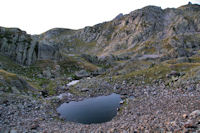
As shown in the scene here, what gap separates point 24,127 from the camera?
67.7 ft

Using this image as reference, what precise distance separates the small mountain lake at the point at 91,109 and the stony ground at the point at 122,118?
226 cm

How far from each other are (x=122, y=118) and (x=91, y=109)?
9808 mm

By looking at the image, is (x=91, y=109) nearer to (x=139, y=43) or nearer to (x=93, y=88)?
(x=93, y=88)

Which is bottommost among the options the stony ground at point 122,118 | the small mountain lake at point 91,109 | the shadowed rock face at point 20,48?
the small mountain lake at point 91,109

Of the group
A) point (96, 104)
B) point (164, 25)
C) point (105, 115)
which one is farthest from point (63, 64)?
point (164, 25)

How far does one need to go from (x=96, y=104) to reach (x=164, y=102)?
618 inches

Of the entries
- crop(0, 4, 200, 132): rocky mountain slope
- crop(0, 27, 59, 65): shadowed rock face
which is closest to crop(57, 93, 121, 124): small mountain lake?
crop(0, 4, 200, 132): rocky mountain slope

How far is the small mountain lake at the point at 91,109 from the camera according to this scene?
1049 inches

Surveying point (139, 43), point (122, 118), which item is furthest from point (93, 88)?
point (139, 43)

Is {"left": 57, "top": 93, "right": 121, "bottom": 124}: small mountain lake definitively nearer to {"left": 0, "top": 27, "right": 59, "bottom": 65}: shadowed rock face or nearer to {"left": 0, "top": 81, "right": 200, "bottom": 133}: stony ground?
{"left": 0, "top": 81, "right": 200, "bottom": 133}: stony ground

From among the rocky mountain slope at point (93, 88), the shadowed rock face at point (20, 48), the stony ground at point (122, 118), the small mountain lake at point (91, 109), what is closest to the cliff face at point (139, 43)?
the shadowed rock face at point (20, 48)

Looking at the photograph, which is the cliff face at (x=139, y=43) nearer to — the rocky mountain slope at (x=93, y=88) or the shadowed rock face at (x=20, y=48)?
the shadowed rock face at (x=20, y=48)

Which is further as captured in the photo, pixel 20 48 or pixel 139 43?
pixel 139 43

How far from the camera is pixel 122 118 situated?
23500mm
